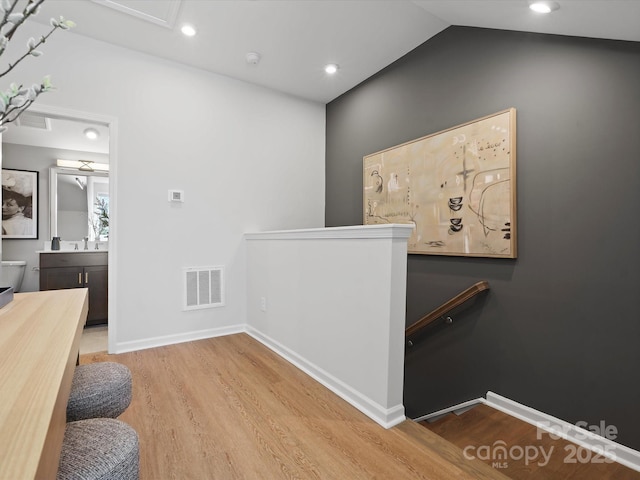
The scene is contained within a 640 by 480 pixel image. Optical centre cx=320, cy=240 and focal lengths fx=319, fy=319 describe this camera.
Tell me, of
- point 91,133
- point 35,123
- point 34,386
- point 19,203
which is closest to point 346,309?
point 34,386

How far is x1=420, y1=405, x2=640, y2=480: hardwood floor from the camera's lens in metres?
1.70

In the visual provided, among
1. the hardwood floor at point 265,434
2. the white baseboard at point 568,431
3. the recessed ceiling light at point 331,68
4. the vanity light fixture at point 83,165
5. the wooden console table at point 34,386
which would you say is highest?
the recessed ceiling light at point 331,68

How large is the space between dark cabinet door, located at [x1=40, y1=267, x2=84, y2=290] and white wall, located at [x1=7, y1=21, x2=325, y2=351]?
1.48 m

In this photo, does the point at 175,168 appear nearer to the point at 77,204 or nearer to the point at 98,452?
the point at 77,204

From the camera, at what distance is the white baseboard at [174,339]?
2.82 meters

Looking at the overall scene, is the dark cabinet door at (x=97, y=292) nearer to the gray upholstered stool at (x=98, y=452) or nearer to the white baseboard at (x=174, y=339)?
the white baseboard at (x=174, y=339)

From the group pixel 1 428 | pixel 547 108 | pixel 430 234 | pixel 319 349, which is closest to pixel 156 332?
pixel 319 349

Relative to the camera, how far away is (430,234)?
8.85 feet

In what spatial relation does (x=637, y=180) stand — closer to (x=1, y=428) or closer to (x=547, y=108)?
(x=547, y=108)

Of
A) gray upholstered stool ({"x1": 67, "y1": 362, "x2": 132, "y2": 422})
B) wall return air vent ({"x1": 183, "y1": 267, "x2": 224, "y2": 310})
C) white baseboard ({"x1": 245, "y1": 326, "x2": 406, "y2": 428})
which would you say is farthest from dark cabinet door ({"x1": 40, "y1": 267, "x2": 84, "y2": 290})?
gray upholstered stool ({"x1": 67, "y1": 362, "x2": 132, "y2": 422})

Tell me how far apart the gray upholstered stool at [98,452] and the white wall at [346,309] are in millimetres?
1300

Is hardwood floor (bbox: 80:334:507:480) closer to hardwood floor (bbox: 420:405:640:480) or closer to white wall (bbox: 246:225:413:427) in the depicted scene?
white wall (bbox: 246:225:413:427)

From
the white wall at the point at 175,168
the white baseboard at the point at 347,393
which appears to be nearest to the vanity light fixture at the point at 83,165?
the white wall at the point at 175,168

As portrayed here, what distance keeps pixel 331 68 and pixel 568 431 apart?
3.45m
